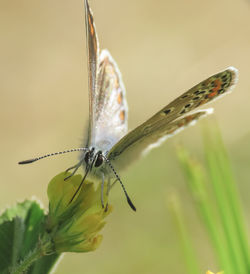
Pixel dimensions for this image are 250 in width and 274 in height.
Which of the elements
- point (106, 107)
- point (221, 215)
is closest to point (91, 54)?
point (106, 107)

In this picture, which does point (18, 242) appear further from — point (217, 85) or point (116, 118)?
point (116, 118)

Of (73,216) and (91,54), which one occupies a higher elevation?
(91,54)

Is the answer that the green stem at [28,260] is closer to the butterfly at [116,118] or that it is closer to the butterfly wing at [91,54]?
the butterfly at [116,118]

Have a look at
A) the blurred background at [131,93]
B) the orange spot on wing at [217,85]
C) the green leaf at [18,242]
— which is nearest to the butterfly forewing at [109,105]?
the orange spot on wing at [217,85]

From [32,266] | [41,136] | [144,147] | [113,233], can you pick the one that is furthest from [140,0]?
[32,266]

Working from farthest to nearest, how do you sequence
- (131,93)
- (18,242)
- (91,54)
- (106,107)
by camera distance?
(131,93), (106,107), (91,54), (18,242)

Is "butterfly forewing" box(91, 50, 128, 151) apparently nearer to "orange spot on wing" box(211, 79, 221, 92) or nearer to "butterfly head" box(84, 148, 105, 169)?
"butterfly head" box(84, 148, 105, 169)

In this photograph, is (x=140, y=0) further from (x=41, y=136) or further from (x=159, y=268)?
(x=159, y=268)
